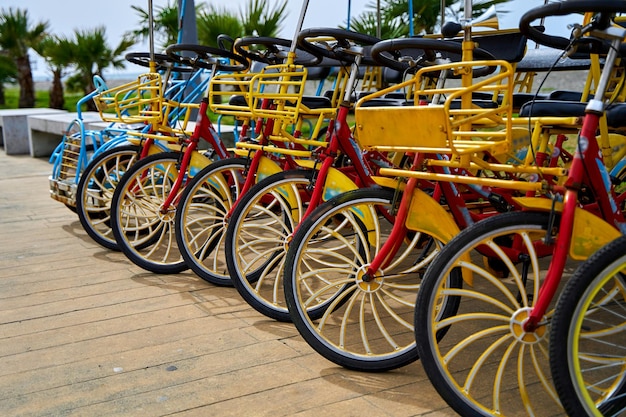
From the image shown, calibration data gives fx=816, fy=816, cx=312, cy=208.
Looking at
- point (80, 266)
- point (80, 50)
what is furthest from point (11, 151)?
point (80, 266)

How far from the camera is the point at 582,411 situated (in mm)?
1719

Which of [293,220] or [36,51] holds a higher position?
[293,220]

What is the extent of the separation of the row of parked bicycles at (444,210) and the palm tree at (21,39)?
10023mm

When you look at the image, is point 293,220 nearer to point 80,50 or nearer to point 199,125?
point 199,125

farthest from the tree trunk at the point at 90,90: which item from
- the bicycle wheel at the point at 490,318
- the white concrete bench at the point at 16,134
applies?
the bicycle wheel at the point at 490,318

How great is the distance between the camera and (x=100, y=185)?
3.95 metres

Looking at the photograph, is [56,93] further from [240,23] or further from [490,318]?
[490,318]

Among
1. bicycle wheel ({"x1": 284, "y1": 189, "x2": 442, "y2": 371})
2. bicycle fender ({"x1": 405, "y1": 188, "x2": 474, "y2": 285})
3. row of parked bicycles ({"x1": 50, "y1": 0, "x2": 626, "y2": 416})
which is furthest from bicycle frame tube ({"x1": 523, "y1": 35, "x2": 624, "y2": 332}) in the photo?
bicycle wheel ({"x1": 284, "y1": 189, "x2": 442, "y2": 371})

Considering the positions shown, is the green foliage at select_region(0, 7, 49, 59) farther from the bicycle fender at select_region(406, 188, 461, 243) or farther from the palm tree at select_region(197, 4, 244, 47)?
the bicycle fender at select_region(406, 188, 461, 243)

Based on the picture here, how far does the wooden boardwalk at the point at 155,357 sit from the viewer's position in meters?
2.20

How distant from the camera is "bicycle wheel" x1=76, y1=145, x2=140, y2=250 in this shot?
3.86 meters

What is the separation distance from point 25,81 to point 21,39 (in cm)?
95

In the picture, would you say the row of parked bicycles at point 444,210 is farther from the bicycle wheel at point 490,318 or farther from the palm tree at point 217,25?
the palm tree at point 217,25

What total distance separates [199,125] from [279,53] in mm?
472
